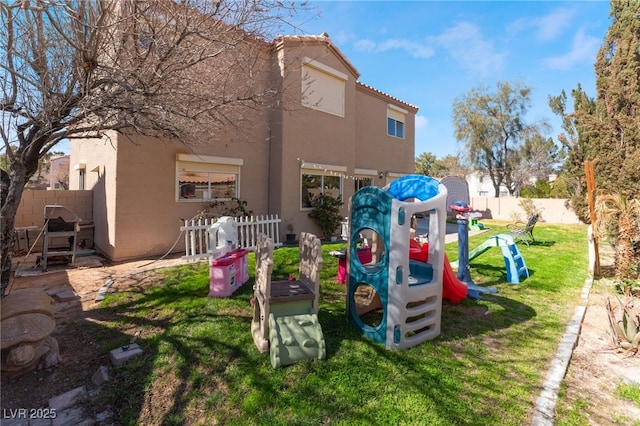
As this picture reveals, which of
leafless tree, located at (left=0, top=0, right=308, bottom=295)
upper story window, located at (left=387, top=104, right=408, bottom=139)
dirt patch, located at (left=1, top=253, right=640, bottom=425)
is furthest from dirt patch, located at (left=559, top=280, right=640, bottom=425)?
upper story window, located at (left=387, top=104, right=408, bottom=139)

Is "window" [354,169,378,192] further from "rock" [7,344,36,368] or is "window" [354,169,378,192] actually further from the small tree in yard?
"rock" [7,344,36,368]

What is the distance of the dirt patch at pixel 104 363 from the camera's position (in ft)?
10.6

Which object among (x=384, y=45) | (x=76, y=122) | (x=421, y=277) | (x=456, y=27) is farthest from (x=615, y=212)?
(x=76, y=122)

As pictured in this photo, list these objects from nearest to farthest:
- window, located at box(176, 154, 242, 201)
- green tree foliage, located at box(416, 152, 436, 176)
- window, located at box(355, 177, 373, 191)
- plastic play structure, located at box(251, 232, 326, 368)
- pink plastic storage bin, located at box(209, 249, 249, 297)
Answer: plastic play structure, located at box(251, 232, 326, 368), pink plastic storage bin, located at box(209, 249, 249, 297), window, located at box(176, 154, 242, 201), window, located at box(355, 177, 373, 191), green tree foliage, located at box(416, 152, 436, 176)

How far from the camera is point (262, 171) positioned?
11539 millimetres

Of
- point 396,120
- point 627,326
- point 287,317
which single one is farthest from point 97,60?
point 396,120

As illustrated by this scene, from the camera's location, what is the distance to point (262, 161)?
11.5 m

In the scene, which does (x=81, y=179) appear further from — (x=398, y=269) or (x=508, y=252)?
(x=508, y=252)

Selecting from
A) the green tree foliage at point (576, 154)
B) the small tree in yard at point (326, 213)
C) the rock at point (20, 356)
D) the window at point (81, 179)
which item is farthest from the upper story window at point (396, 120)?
the rock at point (20, 356)

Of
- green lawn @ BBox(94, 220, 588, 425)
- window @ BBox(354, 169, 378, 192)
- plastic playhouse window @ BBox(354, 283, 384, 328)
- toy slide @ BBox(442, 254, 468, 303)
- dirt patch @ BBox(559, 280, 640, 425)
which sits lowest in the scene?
dirt patch @ BBox(559, 280, 640, 425)

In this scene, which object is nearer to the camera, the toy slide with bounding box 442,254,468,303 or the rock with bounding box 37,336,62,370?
the rock with bounding box 37,336,62,370

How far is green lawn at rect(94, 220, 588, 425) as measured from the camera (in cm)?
301

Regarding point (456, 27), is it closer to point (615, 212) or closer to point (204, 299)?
point (615, 212)

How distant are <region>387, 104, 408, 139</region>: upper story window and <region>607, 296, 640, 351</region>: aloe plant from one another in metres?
13.9
